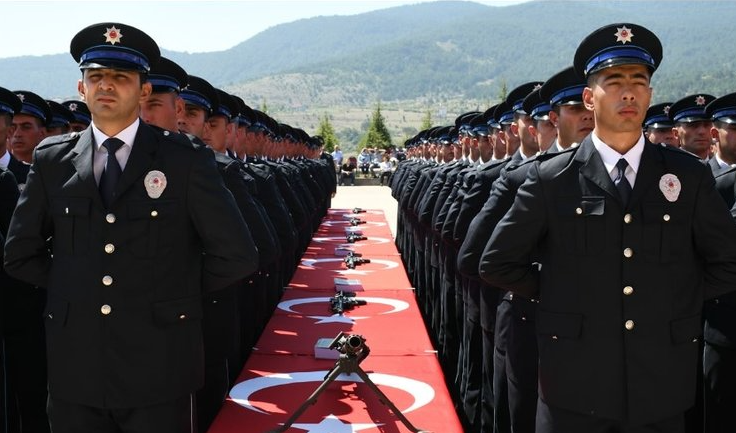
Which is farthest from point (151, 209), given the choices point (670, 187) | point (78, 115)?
point (78, 115)

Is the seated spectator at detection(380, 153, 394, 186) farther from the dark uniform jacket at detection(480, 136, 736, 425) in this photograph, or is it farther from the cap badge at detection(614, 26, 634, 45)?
the dark uniform jacket at detection(480, 136, 736, 425)

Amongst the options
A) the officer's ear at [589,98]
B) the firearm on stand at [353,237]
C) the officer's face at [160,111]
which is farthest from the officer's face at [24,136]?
the firearm on stand at [353,237]

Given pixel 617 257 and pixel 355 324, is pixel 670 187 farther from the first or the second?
pixel 355 324

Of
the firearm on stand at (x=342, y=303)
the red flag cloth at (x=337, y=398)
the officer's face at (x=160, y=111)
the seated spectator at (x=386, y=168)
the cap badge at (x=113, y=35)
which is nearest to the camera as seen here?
the cap badge at (x=113, y=35)

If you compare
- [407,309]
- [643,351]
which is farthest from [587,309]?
[407,309]

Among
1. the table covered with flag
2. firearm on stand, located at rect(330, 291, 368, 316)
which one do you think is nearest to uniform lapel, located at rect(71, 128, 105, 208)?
the table covered with flag

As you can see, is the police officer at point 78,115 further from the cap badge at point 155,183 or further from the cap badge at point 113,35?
the cap badge at point 155,183

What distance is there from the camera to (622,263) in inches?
100

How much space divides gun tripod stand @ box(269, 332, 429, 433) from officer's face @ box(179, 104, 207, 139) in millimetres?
1889

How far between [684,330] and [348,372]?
159 centimetres

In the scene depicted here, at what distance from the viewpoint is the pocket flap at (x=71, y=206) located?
268 cm

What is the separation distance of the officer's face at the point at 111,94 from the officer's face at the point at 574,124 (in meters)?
1.99

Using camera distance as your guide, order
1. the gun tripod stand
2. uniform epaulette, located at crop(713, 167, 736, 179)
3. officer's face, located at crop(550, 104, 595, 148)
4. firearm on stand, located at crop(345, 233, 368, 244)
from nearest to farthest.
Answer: the gun tripod stand
officer's face, located at crop(550, 104, 595, 148)
uniform epaulette, located at crop(713, 167, 736, 179)
firearm on stand, located at crop(345, 233, 368, 244)

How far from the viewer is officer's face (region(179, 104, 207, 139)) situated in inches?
193
